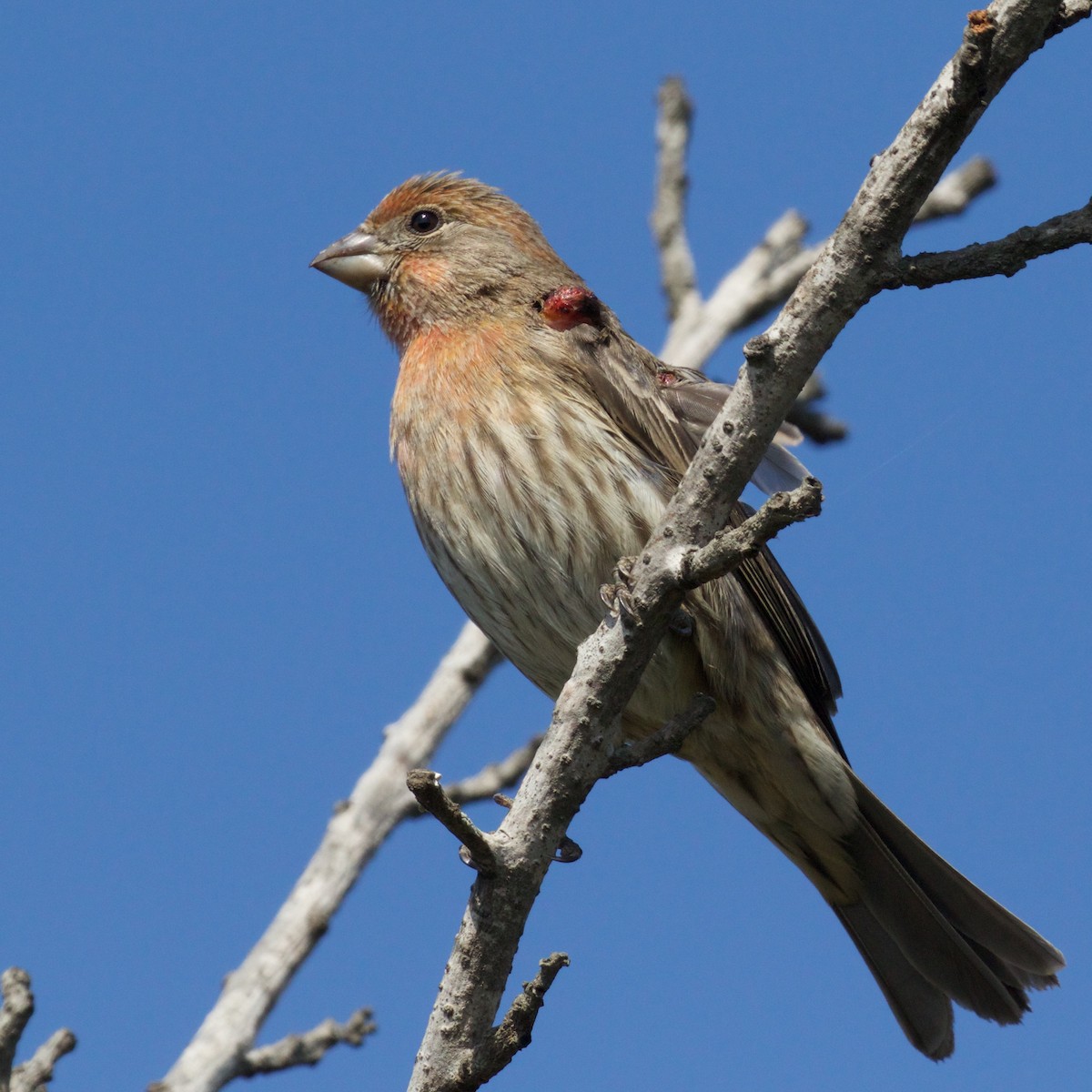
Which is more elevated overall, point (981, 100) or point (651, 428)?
point (651, 428)

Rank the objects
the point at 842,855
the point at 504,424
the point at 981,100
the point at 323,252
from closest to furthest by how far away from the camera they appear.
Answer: the point at 981,100, the point at 504,424, the point at 842,855, the point at 323,252

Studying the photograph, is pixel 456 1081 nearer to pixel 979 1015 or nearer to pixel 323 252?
pixel 979 1015

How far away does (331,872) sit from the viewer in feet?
21.0

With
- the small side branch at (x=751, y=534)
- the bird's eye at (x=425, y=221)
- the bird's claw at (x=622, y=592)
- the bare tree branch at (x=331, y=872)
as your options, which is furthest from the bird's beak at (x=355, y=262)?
the small side branch at (x=751, y=534)

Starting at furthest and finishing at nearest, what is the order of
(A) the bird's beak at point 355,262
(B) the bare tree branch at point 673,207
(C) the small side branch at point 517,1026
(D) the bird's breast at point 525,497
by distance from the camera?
(B) the bare tree branch at point 673,207 < (A) the bird's beak at point 355,262 < (D) the bird's breast at point 525,497 < (C) the small side branch at point 517,1026

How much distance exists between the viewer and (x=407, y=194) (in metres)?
6.53

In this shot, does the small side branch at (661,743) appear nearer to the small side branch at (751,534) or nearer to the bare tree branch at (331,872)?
the small side branch at (751,534)

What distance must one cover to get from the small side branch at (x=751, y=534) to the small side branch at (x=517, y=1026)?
0.94 m

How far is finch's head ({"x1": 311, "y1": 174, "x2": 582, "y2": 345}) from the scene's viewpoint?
229 inches

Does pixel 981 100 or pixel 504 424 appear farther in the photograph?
pixel 504 424

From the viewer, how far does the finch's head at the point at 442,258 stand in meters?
5.82

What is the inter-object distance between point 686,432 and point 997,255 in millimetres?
2055

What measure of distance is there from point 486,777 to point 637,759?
299 centimetres

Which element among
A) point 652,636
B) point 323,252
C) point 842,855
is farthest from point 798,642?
point 323,252
